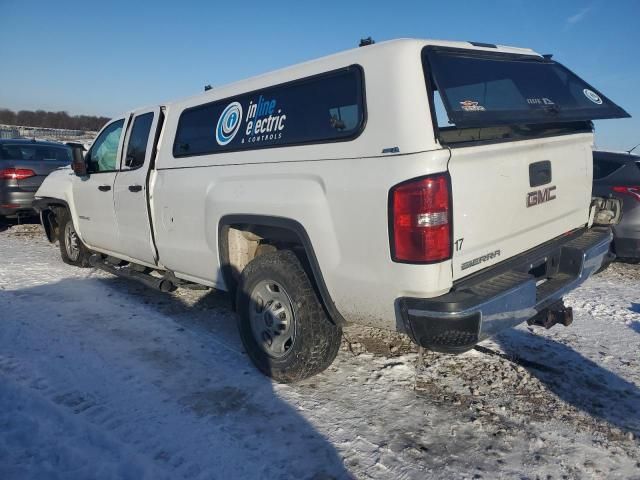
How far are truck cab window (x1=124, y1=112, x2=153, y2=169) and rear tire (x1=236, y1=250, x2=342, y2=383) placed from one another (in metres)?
1.95

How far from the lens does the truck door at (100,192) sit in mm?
5051

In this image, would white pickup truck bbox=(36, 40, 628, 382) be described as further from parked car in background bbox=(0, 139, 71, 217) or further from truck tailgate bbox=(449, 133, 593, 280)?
parked car in background bbox=(0, 139, 71, 217)

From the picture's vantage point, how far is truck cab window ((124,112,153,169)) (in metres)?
4.53

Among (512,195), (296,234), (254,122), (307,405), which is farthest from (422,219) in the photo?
(254,122)

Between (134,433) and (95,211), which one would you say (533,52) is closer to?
(134,433)

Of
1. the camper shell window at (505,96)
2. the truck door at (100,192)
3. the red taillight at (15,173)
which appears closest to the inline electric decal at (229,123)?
the camper shell window at (505,96)

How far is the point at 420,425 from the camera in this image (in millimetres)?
2809

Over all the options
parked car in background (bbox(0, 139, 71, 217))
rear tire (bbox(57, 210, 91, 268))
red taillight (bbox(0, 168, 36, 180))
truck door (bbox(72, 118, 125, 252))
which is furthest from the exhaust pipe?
red taillight (bbox(0, 168, 36, 180))

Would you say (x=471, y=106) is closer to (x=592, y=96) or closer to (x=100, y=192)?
(x=592, y=96)

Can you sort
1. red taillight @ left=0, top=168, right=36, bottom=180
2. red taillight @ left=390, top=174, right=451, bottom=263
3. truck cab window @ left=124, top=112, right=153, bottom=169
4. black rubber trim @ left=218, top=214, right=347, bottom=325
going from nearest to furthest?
1. red taillight @ left=390, top=174, right=451, bottom=263
2. black rubber trim @ left=218, top=214, right=347, bottom=325
3. truck cab window @ left=124, top=112, right=153, bottom=169
4. red taillight @ left=0, top=168, right=36, bottom=180

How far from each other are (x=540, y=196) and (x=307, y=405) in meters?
2.05

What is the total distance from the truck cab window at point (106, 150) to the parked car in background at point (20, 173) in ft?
12.6

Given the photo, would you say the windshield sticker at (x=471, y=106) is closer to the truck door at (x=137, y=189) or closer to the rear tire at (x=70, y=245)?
the truck door at (x=137, y=189)

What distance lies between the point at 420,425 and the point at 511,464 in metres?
0.54
